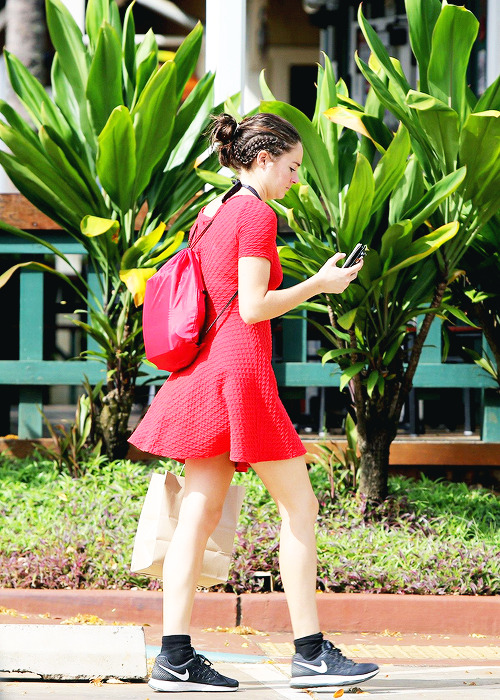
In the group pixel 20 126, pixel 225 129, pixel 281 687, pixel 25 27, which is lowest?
pixel 281 687

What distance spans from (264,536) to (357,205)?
1464mm

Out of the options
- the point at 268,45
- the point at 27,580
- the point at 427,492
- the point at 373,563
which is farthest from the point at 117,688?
the point at 268,45

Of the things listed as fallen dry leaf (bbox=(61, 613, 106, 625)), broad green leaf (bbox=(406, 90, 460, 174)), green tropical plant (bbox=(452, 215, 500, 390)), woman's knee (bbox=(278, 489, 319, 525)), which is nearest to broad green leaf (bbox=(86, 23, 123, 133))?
broad green leaf (bbox=(406, 90, 460, 174))

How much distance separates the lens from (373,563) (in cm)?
421

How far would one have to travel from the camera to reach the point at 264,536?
170 inches

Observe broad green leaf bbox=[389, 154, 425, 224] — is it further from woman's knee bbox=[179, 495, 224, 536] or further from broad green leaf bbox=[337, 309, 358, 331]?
woman's knee bbox=[179, 495, 224, 536]

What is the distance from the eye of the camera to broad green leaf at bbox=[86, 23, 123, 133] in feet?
16.0

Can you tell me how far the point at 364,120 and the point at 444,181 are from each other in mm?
486

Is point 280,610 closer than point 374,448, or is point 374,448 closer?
point 280,610

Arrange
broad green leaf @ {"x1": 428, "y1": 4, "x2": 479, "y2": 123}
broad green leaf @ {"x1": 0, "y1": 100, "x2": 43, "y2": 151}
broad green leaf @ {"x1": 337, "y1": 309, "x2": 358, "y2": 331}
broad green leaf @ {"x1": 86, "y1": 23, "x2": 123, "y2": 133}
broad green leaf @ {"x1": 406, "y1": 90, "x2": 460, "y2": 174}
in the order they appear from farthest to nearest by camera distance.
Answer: broad green leaf @ {"x1": 0, "y1": 100, "x2": 43, "y2": 151}, broad green leaf @ {"x1": 86, "y1": 23, "x2": 123, "y2": 133}, broad green leaf @ {"x1": 337, "y1": 309, "x2": 358, "y2": 331}, broad green leaf @ {"x1": 428, "y1": 4, "x2": 479, "y2": 123}, broad green leaf @ {"x1": 406, "y1": 90, "x2": 460, "y2": 174}

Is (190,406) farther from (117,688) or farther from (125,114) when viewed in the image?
(125,114)

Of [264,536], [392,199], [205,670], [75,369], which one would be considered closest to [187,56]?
[392,199]

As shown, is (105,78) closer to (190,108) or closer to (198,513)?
(190,108)

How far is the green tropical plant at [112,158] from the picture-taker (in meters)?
4.92
